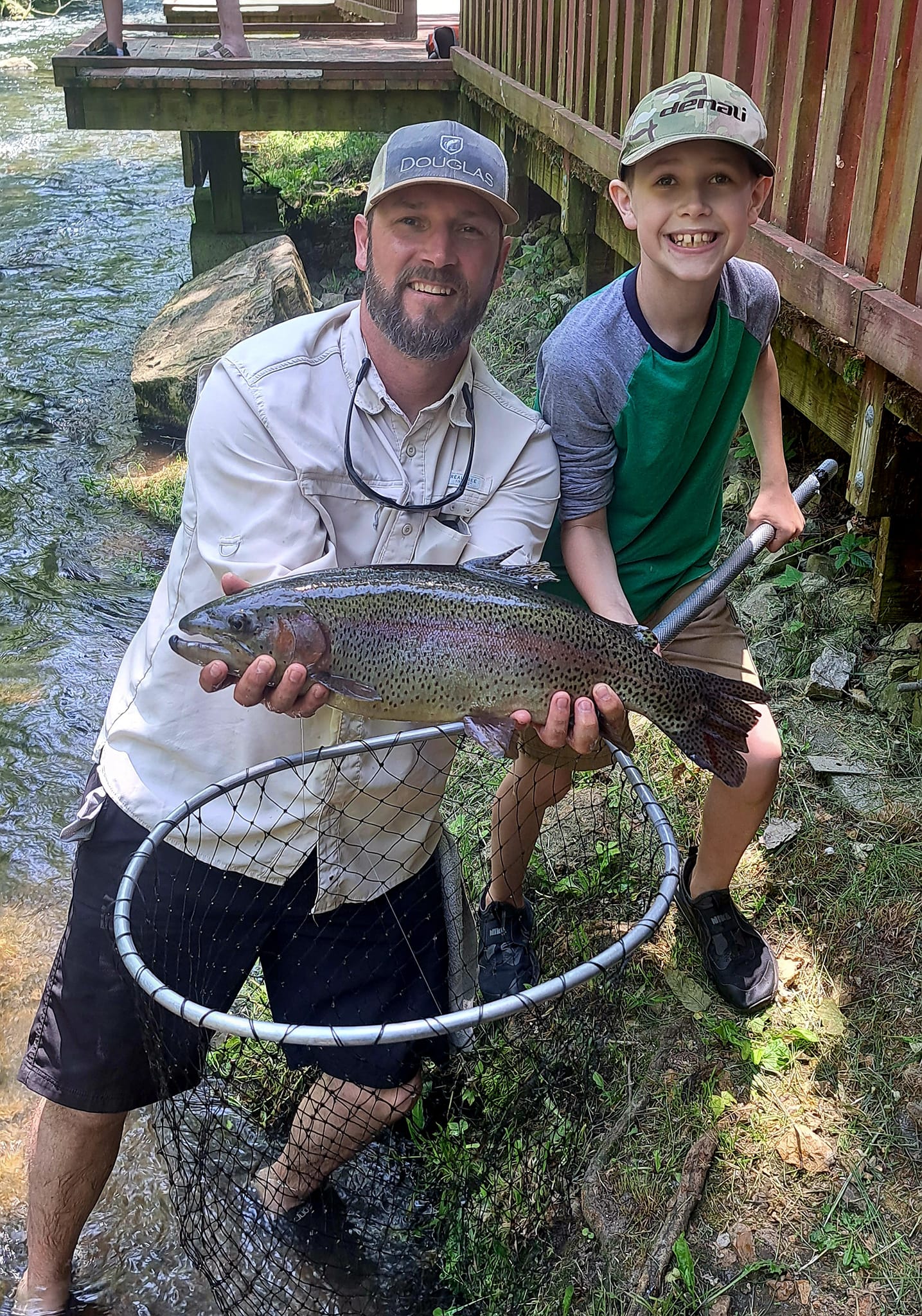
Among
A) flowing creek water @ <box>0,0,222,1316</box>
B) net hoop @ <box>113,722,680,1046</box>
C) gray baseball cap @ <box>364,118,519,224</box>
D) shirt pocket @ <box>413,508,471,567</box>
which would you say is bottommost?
flowing creek water @ <box>0,0,222,1316</box>

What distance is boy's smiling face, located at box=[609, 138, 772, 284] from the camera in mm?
2910

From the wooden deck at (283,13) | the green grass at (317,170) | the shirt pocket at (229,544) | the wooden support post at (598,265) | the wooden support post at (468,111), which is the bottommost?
the green grass at (317,170)

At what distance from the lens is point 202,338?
8.45 metres

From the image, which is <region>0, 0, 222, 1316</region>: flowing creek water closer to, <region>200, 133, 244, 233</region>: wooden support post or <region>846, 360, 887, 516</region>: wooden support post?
<region>200, 133, 244, 233</region>: wooden support post

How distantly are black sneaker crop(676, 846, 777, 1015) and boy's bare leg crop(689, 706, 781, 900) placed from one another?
5cm

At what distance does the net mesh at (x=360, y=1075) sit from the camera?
2.84m

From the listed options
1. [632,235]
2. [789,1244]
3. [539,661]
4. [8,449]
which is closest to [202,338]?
[8,449]

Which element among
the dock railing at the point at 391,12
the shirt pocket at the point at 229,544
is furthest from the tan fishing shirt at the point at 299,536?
the dock railing at the point at 391,12

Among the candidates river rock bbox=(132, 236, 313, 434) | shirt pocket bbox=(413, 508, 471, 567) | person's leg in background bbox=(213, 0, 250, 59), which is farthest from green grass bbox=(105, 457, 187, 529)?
person's leg in background bbox=(213, 0, 250, 59)

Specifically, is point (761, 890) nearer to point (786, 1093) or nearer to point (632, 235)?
point (786, 1093)

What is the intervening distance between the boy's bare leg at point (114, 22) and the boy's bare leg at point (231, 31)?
1.00 m

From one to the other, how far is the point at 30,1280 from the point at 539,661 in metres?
2.09

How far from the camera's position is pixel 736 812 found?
326 cm

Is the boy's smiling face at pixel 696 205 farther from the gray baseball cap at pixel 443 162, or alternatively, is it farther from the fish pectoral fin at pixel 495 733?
the fish pectoral fin at pixel 495 733
